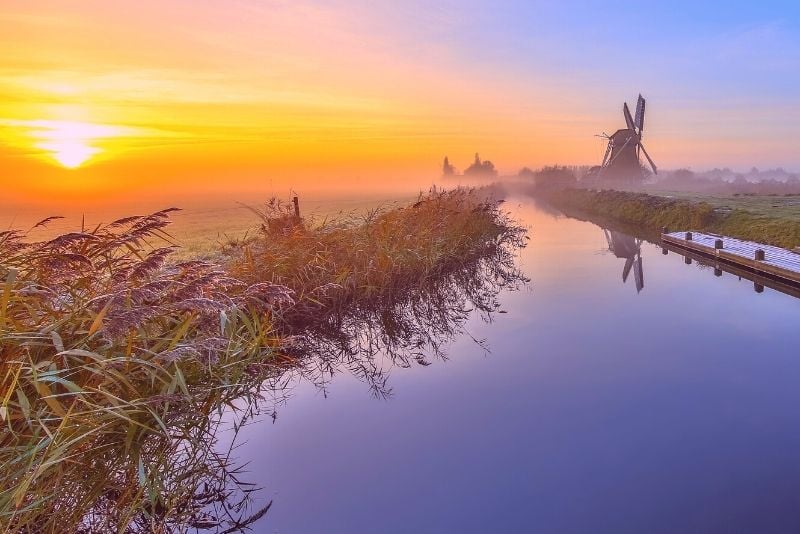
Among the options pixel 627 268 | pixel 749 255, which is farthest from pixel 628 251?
pixel 749 255

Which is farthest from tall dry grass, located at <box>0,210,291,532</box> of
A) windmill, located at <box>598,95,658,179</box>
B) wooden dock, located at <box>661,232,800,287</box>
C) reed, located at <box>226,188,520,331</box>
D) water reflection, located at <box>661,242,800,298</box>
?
windmill, located at <box>598,95,658,179</box>

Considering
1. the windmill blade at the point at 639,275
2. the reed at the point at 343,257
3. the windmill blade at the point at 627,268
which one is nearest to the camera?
the reed at the point at 343,257

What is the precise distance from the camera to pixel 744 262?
50.4 feet

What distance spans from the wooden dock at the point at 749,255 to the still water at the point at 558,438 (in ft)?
12.1

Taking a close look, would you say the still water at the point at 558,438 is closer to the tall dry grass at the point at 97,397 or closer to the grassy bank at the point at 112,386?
the grassy bank at the point at 112,386

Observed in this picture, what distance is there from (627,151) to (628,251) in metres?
45.2

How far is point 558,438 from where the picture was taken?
19.6 ft

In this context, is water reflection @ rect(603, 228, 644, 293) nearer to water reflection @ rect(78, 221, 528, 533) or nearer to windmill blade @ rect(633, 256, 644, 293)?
windmill blade @ rect(633, 256, 644, 293)

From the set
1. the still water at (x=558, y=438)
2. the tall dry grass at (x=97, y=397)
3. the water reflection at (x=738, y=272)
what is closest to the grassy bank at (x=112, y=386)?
the tall dry grass at (x=97, y=397)

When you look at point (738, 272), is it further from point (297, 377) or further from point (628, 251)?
point (297, 377)

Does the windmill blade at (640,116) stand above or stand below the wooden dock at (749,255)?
above

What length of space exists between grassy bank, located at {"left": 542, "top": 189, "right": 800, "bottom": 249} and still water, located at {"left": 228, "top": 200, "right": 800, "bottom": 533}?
404 inches

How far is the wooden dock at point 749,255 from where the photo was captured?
13469mm

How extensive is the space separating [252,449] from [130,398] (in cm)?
188
